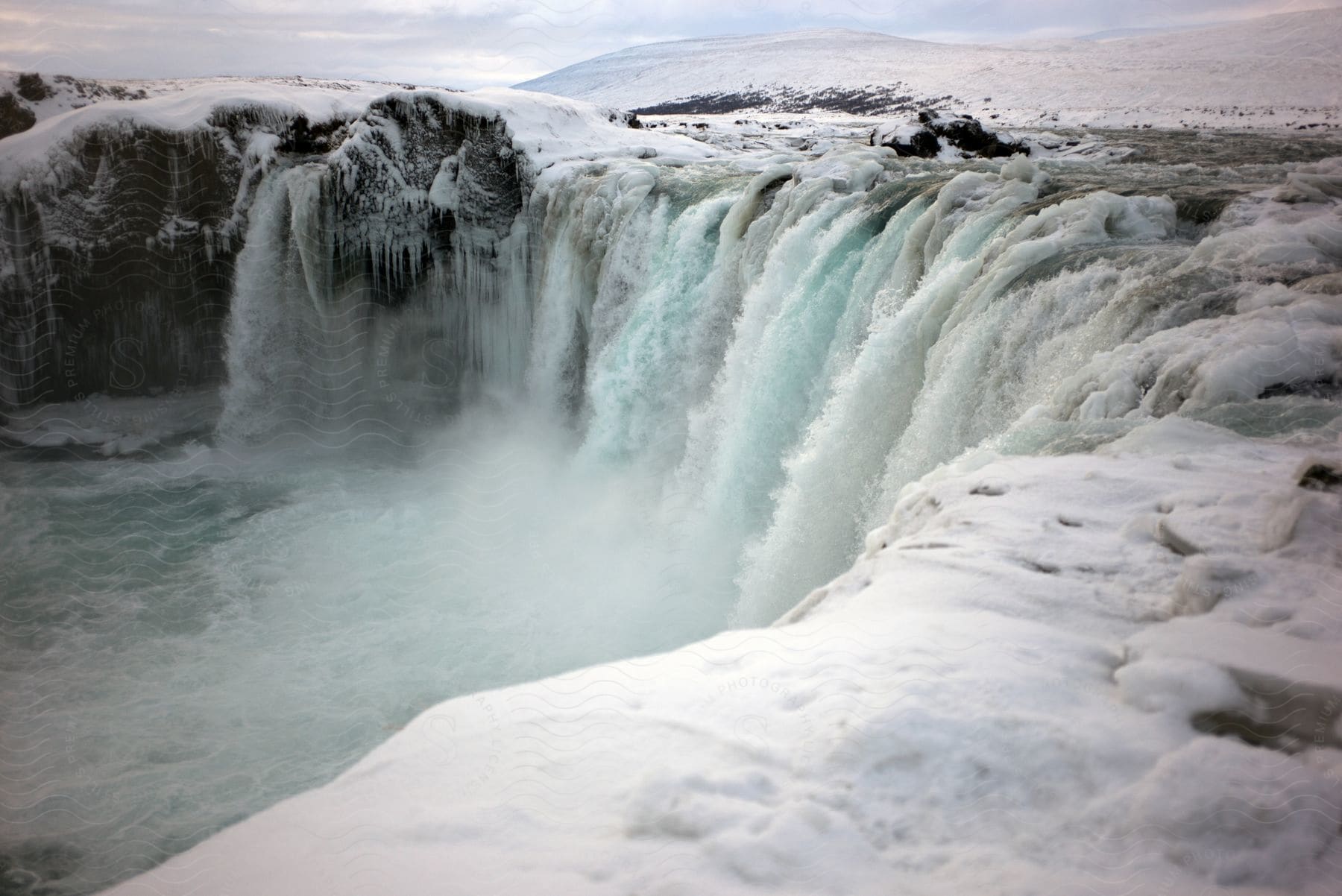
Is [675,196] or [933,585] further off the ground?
[675,196]

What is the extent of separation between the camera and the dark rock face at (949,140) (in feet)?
34.1

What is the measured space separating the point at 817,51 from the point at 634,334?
29328mm

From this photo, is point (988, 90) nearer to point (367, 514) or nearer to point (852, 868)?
point (367, 514)

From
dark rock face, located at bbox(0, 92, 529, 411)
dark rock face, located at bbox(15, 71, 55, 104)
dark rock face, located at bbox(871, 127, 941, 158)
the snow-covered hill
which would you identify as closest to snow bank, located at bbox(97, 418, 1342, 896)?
the snow-covered hill

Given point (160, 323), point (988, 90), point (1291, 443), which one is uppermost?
point (988, 90)

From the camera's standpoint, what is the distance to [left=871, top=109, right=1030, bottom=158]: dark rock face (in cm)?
1040

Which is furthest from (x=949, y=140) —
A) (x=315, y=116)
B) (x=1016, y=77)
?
(x=1016, y=77)

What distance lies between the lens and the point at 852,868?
6.10 feet

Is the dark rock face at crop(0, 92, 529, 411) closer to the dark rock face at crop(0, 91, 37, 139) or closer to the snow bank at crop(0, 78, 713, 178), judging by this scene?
the snow bank at crop(0, 78, 713, 178)

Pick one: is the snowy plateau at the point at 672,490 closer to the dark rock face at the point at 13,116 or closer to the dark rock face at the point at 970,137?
→ the dark rock face at the point at 13,116

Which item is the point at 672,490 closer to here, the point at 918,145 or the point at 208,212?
the point at 918,145

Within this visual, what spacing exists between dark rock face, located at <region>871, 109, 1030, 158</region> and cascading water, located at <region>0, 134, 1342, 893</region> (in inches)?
71.3

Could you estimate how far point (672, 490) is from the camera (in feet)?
25.5

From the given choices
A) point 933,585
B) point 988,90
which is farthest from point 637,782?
point 988,90
